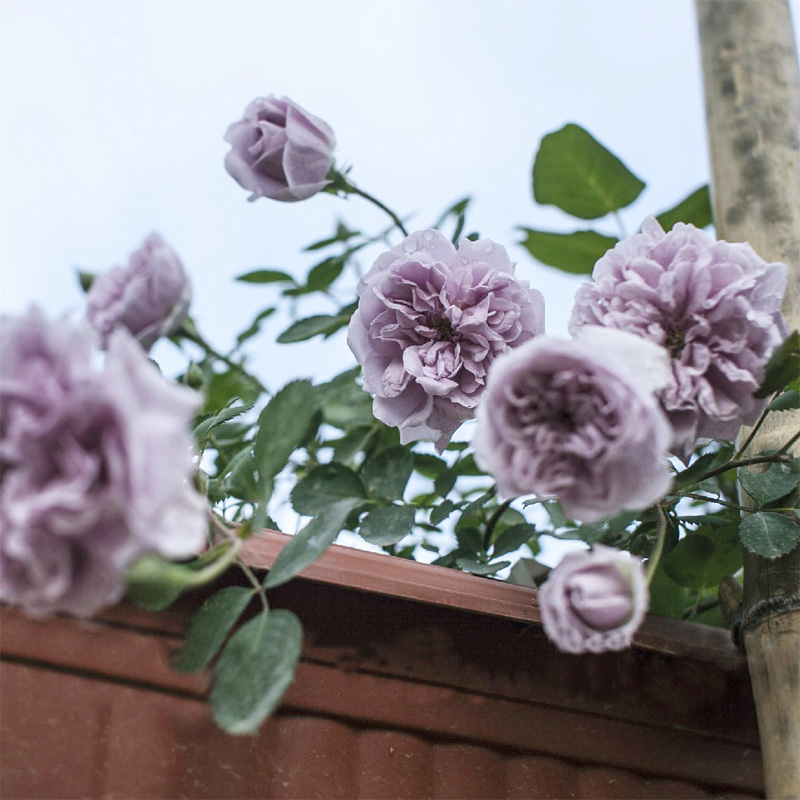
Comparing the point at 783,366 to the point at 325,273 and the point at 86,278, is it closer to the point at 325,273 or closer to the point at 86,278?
the point at 86,278

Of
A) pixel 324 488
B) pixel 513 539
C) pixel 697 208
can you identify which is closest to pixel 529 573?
pixel 513 539

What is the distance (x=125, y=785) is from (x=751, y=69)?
71 centimetres

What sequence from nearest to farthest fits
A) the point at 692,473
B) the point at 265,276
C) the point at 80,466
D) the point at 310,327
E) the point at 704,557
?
1. the point at 80,466
2. the point at 692,473
3. the point at 704,557
4. the point at 310,327
5. the point at 265,276

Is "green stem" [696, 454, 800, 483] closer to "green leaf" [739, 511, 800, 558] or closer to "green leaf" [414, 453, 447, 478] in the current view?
"green leaf" [739, 511, 800, 558]

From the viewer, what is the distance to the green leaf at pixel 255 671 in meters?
0.33

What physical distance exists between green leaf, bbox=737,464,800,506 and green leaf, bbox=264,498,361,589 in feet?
0.81

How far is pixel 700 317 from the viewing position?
1.38ft

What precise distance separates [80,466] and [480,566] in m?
0.32

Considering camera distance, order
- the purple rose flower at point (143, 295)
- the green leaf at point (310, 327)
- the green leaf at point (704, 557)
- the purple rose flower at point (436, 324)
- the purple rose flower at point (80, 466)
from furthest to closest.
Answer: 1. the green leaf at point (310, 327)
2. the green leaf at point (704, 557)
3. the purple rose flower at point (436, 324)
4. the purple rose flower at point (143, 295)
5. the purple rose flower at point (80, 466)

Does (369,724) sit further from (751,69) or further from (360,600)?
(751,69)

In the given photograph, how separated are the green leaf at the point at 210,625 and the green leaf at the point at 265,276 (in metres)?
0.46

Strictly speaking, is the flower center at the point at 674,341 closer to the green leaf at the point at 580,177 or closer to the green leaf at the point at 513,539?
the green leaf at the point at 513,539

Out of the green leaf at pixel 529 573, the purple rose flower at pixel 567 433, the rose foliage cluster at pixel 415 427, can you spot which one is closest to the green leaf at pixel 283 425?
the rose foliage cluster at pixel 415 427

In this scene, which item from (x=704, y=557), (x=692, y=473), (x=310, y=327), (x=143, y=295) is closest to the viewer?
(x=143, y=295)
